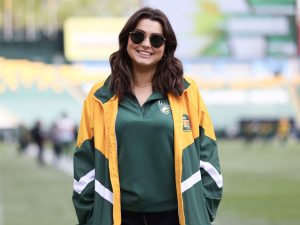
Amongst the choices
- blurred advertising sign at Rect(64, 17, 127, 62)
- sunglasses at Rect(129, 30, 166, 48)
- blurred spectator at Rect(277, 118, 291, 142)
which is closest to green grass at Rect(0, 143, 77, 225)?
sunglasses at Rect(129, 30, 166, 48)

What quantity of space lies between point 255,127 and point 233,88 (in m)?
6.47

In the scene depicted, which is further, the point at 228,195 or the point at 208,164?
the point at 228,195

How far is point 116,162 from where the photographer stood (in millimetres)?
3592

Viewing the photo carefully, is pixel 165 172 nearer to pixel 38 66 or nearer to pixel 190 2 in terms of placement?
pixel 190 2

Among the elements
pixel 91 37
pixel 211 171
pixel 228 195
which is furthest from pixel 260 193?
pixel 91 37

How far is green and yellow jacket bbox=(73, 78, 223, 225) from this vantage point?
3.59 metres

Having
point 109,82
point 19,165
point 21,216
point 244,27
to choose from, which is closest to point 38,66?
point 244,27

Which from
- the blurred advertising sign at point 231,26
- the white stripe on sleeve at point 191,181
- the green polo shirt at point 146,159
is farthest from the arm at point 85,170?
the blurred advertising sign at point 231,26

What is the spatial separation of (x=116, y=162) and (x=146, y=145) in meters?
0.14

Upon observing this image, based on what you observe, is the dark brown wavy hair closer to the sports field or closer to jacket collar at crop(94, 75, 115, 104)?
jacket collar at crop(94, 75, 115, 104)

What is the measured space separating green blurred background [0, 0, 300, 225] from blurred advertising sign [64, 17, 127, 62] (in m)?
0.05

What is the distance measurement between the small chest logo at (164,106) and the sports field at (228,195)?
688 centimetres

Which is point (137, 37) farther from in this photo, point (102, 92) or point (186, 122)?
point (186, 122)

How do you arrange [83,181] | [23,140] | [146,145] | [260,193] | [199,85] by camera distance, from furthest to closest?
1. [199,85]
2. [23,140]
3. [260,193]
4. [83,181]
5. [146,145]
